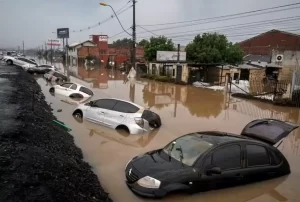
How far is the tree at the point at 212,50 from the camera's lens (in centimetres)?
3638

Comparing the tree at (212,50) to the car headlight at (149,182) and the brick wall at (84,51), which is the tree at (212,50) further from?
the brick wall at (84,51)

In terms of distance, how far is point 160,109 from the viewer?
57.9ft

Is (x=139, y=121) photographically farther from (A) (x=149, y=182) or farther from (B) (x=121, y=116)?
(A) (x=149, y=182)

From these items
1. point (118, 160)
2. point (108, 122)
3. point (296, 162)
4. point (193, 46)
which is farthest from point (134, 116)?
point (193, 46)

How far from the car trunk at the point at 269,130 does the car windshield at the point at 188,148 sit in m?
1.89

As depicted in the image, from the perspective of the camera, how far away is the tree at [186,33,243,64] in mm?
36375

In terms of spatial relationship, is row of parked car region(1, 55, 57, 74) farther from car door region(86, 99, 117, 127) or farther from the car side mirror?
the car side mirror

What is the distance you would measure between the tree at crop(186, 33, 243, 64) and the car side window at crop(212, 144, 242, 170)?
1226 inches

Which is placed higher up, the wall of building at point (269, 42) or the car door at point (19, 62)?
the wall of building at point (269, 42)

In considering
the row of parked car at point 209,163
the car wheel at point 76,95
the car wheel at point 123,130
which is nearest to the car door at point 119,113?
the car wheel at point 123,130

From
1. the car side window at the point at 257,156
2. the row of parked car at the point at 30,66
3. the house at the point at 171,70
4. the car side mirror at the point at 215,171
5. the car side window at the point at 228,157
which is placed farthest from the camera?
the row of parked car at the point at 30,66

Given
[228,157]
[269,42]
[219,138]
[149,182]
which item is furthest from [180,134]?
[269,42]

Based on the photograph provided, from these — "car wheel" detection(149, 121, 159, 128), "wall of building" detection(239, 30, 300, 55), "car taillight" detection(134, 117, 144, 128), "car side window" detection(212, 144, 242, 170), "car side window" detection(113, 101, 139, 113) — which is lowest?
"car wheel" detection(149, 121, 159, 128)

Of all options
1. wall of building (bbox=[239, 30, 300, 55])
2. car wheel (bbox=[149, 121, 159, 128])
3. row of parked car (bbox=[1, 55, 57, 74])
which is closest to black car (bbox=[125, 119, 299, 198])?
car wheel (bbox=[149, 121, 159, 128])
